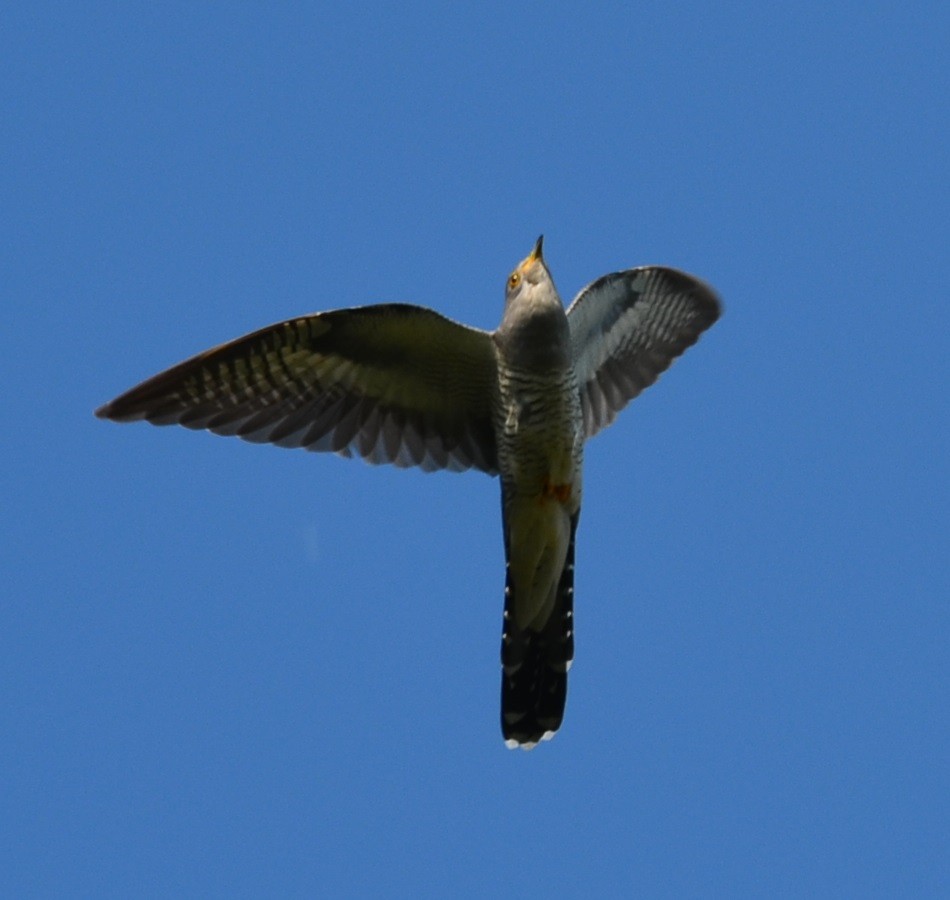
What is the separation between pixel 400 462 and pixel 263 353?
3.95 feet

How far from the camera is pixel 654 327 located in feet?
43.4

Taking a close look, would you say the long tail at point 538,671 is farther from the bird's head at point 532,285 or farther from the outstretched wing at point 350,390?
the bird's head at point 532,285

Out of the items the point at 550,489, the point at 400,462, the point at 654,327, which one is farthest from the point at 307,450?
the point at 654,327

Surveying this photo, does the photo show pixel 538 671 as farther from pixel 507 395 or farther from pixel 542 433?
pixel 507 395

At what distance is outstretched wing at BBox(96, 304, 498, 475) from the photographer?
12086 mm

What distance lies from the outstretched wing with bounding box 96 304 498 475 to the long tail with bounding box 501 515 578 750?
3.22 feet

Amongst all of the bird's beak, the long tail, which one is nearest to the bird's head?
the bird's beak

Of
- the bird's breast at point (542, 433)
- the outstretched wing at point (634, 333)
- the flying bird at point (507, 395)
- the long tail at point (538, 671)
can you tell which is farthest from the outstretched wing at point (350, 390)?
the long tail at point (538, 671)

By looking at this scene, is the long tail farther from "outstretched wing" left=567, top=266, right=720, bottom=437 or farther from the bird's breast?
"outstretched wing" left=567, top=266, right=720, bottom=437

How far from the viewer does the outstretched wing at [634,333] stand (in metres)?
13.0

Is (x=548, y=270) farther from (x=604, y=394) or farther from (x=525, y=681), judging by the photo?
(x=525, y=681)

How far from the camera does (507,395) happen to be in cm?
1216

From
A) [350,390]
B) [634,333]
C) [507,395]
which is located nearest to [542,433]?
[507,395]

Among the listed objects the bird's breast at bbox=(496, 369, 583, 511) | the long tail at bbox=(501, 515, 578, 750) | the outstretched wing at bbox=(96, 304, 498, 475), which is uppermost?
the outstretched wing at bbox=(96, 304, 498, 475)
